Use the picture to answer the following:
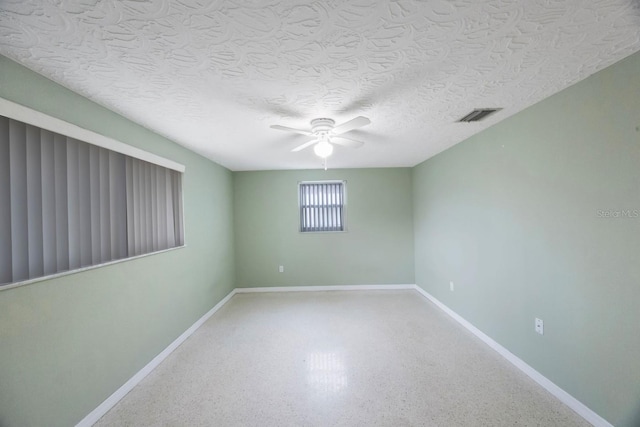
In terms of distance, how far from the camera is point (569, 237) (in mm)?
1786

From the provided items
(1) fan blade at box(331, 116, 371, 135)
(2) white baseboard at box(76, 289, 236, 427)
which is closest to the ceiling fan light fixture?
(1) fan blade at box(331, 116, 371, 135)

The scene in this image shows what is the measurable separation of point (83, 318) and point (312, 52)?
2.21 m

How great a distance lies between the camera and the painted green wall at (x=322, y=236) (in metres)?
4.67

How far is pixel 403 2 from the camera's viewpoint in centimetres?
101

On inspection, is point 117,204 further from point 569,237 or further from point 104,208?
point 569,237

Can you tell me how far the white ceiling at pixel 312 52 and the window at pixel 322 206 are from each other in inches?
104

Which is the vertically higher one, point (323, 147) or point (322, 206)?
point (323, 147)

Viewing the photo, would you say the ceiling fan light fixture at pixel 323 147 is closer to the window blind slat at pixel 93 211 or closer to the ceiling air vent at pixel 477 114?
the ceiling air vent at pixel 477 114

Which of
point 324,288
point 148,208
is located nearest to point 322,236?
point 324,288

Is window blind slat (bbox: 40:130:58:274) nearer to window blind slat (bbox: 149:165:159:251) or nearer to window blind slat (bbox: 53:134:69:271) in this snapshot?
window blind slat (bbox: 53:134:69:271)

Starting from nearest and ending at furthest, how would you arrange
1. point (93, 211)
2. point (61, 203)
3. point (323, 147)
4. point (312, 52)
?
point (312, 52)
point (61, 203)
point (93, 211)
point (323, 147)

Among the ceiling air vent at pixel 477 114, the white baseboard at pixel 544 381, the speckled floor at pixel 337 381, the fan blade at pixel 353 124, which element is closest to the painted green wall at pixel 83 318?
the speckled floor at pixel 337 381

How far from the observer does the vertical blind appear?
1.33m

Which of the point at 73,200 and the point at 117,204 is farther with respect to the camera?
the point at 117,204
